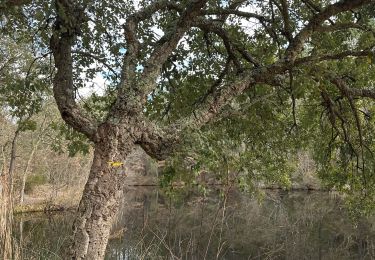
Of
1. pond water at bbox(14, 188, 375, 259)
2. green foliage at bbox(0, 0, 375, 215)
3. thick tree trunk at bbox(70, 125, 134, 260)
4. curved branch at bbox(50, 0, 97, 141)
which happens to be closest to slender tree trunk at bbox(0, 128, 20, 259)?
thick tree trunk at bbox(70, 125, 134, 260)

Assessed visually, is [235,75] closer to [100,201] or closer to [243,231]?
[100,201]

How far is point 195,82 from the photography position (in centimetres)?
667

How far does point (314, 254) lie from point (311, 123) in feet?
28.1

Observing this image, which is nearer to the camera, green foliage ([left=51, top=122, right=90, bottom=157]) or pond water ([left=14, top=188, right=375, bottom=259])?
green foliage ([left=51, top=122, right=90, bottom=157])

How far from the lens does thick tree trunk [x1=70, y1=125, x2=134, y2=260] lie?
10.6ft

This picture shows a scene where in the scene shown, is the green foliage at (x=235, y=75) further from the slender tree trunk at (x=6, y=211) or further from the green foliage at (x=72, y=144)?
the slender tree trunk at (x=6, y=211)

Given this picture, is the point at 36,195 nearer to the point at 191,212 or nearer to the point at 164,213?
the point at 164,213

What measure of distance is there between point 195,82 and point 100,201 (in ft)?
12.1

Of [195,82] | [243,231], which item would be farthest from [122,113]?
[243,231]

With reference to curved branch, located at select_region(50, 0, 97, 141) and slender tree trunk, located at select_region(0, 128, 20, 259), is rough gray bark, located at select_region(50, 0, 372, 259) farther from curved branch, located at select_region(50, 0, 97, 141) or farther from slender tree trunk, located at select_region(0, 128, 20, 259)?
slender tree trunk, located at select_region(0, 128, 20, 259)

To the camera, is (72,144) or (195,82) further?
(195,82)

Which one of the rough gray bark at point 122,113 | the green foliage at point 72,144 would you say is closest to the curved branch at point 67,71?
the rough gray bark at point 122,113

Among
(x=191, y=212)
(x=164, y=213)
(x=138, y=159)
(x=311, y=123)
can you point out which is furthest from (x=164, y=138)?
(x=138, y=159)

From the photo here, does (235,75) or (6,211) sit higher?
(235,75)
